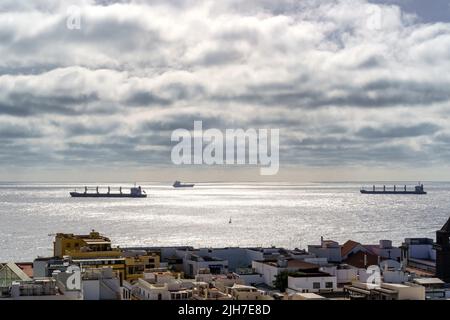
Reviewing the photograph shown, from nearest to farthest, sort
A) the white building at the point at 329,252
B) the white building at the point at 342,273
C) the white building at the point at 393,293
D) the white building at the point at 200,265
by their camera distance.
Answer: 1. the white building at the point at 393,293
2. the white building at the point at 342,273
3. the white building at the point at 200,265
4. the white building at the point at 329,252

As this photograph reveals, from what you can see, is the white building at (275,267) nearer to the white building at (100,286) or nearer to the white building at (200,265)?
the white building at (200,265)

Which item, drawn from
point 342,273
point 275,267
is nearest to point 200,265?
point 275,267

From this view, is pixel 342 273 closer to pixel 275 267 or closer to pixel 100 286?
pixel 275 267

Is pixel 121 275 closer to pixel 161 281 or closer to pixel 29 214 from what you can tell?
pixel 161 281

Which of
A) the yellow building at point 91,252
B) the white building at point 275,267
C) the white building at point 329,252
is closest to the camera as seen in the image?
the white building at point 275,267

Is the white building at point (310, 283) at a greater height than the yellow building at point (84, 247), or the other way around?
the yellow building at point (84, 247)

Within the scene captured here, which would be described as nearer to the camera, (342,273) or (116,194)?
(342,273)

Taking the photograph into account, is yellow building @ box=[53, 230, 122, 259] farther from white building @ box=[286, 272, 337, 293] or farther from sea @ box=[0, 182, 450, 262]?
sea @ box=[0, 182, 450, 262]

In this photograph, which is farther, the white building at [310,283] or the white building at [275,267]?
the white building at [275,267]

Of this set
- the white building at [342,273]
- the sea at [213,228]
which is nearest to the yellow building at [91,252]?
the white building at [342,273]

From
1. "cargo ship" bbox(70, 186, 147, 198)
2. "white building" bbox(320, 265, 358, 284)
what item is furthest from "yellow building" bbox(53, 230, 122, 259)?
"cargo ship" bbox(70, 186, 147, 198)
